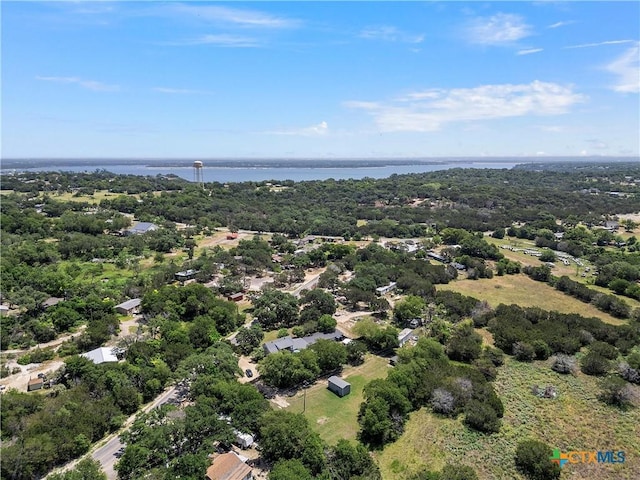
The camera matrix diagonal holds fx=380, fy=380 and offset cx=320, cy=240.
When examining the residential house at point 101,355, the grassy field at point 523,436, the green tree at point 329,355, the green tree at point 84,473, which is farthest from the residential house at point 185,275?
the grassy field at point 523,436

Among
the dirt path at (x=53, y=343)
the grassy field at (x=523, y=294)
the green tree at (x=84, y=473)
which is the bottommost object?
the grassy field at (x=523, y=294)

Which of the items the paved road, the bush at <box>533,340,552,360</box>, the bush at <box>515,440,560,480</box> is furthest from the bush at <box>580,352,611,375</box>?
the paved road

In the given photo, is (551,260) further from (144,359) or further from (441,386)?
(144,359)

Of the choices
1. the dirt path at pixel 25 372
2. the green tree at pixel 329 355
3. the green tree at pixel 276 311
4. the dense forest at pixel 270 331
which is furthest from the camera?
the green tree at pixel 276 311

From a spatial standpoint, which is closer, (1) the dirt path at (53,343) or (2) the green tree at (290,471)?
(2) the green tree at (290,471)

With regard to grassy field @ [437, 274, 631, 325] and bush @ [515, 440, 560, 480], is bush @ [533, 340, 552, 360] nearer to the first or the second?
grassy field @ [437, 274, 631, 325]

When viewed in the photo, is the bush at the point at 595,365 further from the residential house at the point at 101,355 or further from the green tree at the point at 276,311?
the residential house at the point at 101,355

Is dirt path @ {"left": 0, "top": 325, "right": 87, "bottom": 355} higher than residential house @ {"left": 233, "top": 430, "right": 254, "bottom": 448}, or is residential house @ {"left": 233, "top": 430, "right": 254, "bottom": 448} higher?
dirt path @ {"left": 0, "top": 325, "right": 87, "bottom": 355}
